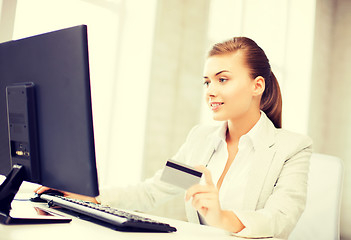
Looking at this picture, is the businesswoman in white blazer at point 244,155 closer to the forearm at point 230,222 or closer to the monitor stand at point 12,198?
the forearm at point 230,222

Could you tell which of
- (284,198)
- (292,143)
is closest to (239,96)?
(292,143)

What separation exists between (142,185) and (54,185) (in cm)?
76

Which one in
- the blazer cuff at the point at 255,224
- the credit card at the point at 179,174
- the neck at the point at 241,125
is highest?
the neck at the point at 241,125

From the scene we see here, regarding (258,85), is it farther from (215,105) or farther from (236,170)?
(236,170)

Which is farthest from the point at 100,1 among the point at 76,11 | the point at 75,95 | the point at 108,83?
the point at 75,95

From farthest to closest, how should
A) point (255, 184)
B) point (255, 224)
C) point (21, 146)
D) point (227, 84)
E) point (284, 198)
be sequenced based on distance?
point (227, 84) < point (255, 184) < point (284, 198) < point (255, 224) < point (21, 146)

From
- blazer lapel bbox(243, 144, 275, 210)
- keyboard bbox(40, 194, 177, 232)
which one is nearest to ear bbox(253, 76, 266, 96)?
blazer lapel bbox(243, 144, 275, 210)

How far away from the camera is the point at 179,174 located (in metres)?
0.89

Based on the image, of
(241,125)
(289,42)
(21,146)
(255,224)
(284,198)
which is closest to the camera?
(21,146)

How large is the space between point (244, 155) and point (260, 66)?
0.39 m

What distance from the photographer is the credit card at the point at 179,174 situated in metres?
0.89

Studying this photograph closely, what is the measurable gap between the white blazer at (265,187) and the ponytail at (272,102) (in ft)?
0.27

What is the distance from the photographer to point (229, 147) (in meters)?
1.56

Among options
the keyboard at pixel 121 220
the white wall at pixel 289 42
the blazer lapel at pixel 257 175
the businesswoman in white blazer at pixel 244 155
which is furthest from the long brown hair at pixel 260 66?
the white wall at pixel 289 42
